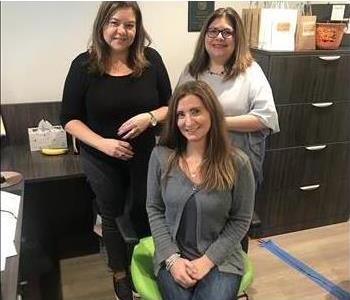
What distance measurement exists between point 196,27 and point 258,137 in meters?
0.85

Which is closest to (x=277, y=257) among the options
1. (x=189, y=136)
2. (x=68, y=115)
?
(x=189, y=136)

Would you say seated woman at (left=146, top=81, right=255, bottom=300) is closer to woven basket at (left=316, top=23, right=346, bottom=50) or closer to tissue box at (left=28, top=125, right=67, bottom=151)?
tissue box at (left=28, top=125, right=67, bottom=151)

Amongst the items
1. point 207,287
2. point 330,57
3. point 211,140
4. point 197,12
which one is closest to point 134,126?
point 211,140

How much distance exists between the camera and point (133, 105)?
62.2 inches

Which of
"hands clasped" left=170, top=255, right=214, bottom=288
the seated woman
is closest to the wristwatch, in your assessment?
the seated woman

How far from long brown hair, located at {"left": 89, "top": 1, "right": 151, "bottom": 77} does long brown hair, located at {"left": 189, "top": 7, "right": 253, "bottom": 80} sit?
277mm

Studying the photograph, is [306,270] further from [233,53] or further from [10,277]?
[10,277]

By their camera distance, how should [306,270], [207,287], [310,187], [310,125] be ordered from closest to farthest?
[207,287]
[306,270]
[310,125]
[310,187]

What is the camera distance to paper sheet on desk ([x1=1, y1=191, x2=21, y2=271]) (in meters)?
1.03

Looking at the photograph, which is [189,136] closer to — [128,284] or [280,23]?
[128,284]

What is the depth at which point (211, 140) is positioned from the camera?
1.43m

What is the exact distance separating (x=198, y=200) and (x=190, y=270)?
0.24 m

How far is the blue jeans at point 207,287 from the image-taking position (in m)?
1.37

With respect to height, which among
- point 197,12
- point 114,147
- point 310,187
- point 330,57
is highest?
point 197,12
